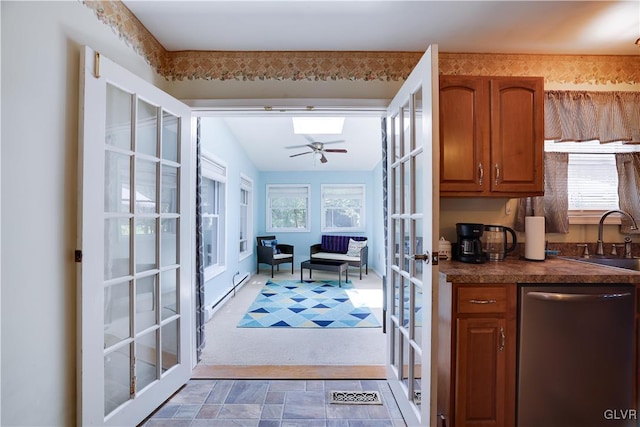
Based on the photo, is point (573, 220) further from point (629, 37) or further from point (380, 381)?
point (380, 381)

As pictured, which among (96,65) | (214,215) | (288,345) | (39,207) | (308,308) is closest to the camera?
(39,207)

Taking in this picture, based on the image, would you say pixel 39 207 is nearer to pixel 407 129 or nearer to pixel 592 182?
pixel 407 129

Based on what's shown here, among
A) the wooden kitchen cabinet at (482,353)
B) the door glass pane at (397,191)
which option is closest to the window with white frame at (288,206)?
the door glass pane at (397,191)

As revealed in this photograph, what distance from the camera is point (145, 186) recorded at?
5.73 feet

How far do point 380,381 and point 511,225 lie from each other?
4.86ft

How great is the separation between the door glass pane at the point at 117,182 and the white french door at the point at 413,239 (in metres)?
1.54

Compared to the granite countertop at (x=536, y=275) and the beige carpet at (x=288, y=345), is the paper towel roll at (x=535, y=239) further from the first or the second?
the beige carpet at (x=288, y=345)

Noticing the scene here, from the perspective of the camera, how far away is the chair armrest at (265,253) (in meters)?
6.16

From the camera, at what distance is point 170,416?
1.78 metres

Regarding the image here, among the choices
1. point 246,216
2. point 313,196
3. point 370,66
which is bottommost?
point 246,216

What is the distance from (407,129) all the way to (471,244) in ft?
2.70

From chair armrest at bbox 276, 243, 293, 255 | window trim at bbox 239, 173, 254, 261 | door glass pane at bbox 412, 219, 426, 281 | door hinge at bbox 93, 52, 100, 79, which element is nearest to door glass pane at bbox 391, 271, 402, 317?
door glass pane at bbox 412, 219, 426, 281

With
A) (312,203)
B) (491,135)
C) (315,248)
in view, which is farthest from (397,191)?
(312,203)

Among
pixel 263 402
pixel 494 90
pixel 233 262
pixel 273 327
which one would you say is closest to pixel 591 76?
pixel 494 90
